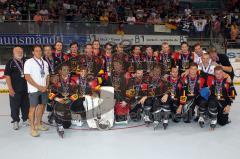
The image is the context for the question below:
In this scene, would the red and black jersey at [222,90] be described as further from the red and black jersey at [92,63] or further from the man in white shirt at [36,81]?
the man in white shirt at [36,81]

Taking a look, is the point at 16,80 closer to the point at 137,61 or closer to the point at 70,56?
the point at 70,56

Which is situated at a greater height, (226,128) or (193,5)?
(193,5)

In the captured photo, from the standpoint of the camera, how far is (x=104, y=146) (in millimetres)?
4664

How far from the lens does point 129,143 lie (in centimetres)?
475

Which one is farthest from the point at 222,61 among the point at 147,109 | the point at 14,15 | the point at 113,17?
the point at 14,15

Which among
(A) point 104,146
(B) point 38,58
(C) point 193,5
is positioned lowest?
(A) point 104,146

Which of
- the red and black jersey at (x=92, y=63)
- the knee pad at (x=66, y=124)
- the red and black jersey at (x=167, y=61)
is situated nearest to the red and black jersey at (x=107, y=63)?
the red and black jersey at (x=92, y=63)

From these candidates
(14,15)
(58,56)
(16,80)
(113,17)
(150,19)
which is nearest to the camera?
(16,80)

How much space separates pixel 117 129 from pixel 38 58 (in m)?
1.59

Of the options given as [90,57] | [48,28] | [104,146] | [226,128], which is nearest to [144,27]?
[48,28]

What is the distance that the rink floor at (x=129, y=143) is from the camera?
436 cm

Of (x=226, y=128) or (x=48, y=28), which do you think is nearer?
(x=226, y=128)

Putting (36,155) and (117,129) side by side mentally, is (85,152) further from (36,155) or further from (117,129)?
(117,129)

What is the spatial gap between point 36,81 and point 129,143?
5.04 feet
